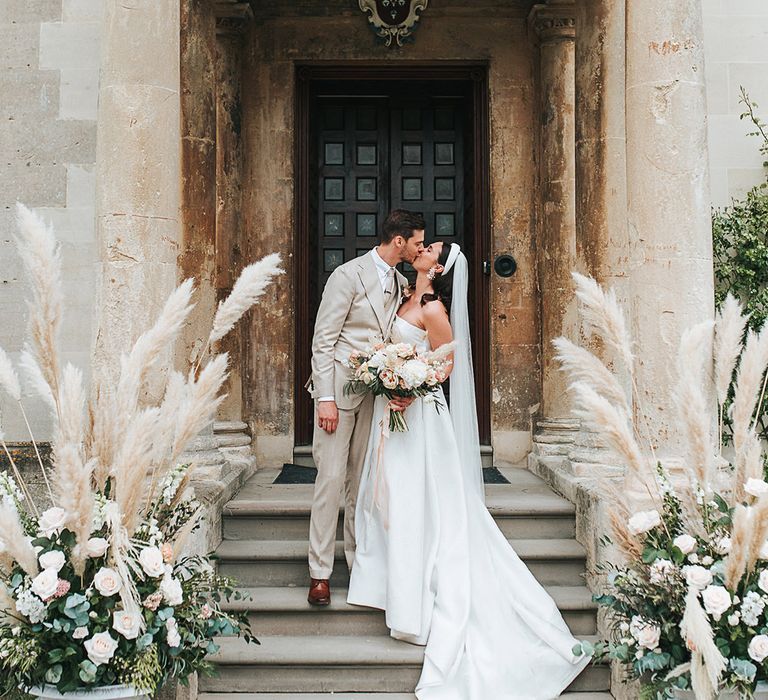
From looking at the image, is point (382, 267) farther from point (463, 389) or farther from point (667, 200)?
point (667, 200)

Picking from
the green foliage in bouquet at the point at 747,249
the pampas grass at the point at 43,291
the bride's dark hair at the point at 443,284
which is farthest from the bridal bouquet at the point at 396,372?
the green foliage in bouquet at the point at 747,249

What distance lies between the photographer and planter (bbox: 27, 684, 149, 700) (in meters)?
3.11

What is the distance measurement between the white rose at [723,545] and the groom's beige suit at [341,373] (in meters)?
2.15

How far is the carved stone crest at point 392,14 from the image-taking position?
7172mm

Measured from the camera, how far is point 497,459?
7172 mm

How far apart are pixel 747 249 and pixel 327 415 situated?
13.1 feet

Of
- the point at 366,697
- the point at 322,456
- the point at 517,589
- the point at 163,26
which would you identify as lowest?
the point at 366,697

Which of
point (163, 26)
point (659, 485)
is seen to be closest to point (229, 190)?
point (163, 26)

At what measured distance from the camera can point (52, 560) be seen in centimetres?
298

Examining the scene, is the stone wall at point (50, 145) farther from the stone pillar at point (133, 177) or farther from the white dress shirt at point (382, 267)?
the white dress shirt at point (382, 267)

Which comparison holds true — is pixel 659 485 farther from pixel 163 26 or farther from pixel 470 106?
pixel 470 106

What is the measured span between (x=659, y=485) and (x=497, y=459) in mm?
3725

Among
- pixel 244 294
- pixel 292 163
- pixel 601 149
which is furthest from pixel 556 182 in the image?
pixel 244 294

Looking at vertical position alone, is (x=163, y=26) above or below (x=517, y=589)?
above
